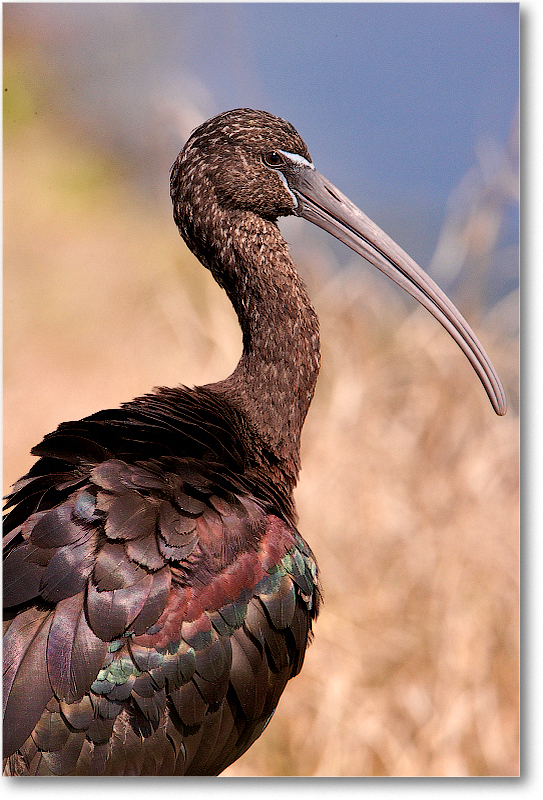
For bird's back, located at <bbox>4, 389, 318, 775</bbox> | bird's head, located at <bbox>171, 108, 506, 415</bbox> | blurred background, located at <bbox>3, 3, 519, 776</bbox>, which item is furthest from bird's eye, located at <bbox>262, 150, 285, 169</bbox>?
bird's back, located at <bbox>4, 389, 318, 775</bbox>

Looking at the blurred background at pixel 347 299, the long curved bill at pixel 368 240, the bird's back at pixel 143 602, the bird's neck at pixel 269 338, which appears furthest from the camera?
the blurred background at pixel 347 299

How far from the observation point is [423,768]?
3086 millimetres

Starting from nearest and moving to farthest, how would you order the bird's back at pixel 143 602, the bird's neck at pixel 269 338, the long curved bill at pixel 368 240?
the bird's back at pixel 143 602
the bird's neck at pixel 269 338
the long curved bill at pixel 368 240

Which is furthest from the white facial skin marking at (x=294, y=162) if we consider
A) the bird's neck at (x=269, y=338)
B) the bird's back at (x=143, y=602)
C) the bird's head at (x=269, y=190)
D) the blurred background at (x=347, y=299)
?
the bird's back at (x=143, y=602)

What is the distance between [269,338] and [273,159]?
52cm

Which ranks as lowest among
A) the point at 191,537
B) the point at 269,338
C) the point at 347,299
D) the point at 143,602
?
the point at 143,602

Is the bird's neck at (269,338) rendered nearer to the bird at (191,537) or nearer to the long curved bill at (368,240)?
the bird at (191,537)

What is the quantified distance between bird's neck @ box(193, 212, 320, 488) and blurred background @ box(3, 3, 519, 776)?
63 centimetres

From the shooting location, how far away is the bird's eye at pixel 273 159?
245 centimetres

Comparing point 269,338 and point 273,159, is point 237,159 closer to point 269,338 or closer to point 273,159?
point 273,159

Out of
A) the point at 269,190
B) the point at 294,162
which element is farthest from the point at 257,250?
the point at 294,162

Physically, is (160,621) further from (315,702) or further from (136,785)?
(315,702)

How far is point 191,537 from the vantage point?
2.05m

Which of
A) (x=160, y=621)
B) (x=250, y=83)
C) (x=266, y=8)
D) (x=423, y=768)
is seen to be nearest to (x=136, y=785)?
(x=160, y=621)
